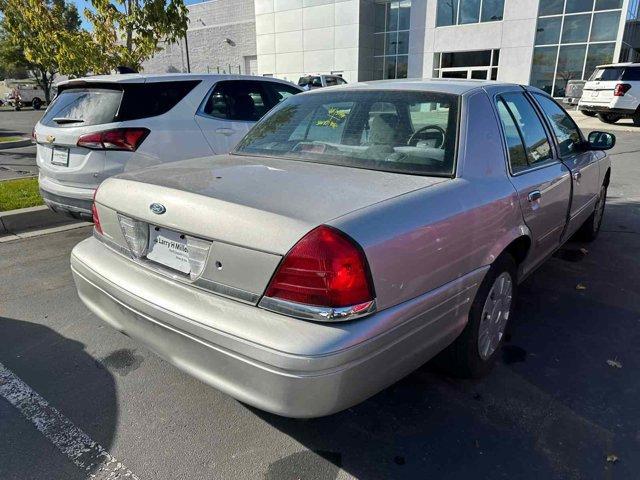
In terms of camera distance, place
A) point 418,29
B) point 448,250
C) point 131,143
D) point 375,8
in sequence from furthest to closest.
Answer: point 375,8 → point 418,29 → point 131,143 → point 448,250

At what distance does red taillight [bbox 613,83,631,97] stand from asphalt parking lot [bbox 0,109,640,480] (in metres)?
16.7

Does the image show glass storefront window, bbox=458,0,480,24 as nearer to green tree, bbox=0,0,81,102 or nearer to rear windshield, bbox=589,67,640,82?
rear windshield, bbox=589,67,640,82

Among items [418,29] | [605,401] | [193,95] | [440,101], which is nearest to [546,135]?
[440,101]

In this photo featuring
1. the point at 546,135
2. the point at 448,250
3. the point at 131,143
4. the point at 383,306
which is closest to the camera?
the point at 383,306

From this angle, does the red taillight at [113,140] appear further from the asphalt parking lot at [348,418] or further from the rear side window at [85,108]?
the asphalt parking lot at [348,418]

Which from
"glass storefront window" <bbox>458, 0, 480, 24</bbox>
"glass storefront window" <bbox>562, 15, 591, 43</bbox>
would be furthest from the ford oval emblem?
"glass storefront window" <bbox>458, 0, 480, 24</bbox>

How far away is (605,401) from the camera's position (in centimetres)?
266

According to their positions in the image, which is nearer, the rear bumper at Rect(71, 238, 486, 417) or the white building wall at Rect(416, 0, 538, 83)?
the rear bumper at Rect(71, 238, 486, 417)

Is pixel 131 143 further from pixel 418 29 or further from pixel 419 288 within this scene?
pixel 418 29

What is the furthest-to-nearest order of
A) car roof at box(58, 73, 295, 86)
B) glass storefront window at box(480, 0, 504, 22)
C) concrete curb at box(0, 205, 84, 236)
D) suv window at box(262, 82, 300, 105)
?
glass storefront window at box(480, 0, 504, 22) < suv window at box(262, 82, 300, 105) < concrete curb at box(0, 205, 84, 236) < car roof at box(58, 73, 295, 86)

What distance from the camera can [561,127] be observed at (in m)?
3.86

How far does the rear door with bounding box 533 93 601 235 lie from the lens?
145 inches

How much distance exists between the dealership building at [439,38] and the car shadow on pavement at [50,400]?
27.7 metres

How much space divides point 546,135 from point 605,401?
1.82m
